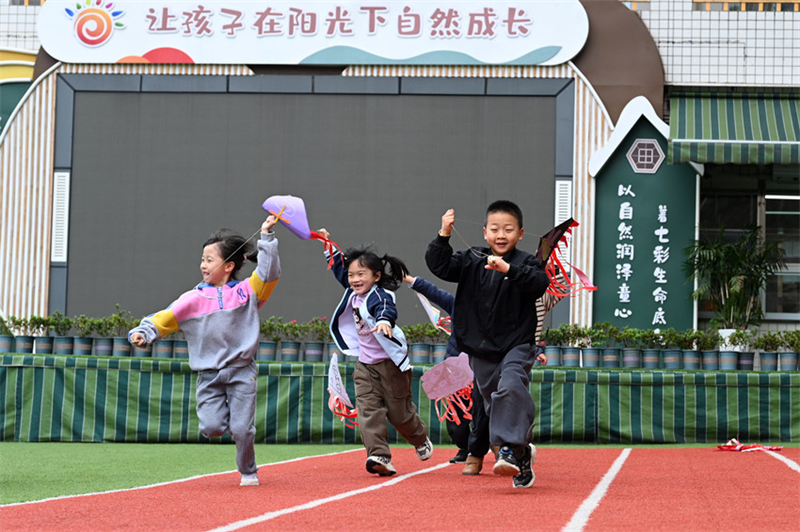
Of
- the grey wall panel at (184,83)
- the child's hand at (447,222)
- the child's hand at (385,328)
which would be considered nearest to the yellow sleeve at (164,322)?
the child's hand at (385,328)

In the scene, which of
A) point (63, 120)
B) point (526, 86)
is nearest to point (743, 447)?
point (526, 86)

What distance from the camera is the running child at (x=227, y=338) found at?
595cm

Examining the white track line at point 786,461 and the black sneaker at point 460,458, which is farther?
the black sneaker at point 460,458

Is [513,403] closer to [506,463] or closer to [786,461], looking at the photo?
[506,463]

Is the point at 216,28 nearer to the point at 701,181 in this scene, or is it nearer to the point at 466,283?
the point at 701,181

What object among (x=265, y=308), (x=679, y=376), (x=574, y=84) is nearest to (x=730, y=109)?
(x=574, y=84)

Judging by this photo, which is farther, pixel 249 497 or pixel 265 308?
pixel 265 308

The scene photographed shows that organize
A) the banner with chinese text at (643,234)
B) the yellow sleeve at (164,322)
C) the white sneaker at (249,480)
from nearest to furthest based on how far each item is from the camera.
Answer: the white sneaker at (249,480) → the yellow sleeve at (164,322) → the banner with chinese text at (643,234)

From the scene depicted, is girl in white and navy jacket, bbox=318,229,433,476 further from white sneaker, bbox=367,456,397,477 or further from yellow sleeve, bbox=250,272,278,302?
yellow sleeve, bbox=250,272,278,302

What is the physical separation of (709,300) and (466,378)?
8589 mm

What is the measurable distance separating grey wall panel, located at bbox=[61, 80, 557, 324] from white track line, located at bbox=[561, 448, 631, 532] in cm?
731

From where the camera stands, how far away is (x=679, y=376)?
10789mm

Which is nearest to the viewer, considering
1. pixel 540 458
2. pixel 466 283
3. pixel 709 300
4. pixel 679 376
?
pixel 466 283

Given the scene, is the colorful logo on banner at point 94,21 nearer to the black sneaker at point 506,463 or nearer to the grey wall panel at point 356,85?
the grey wall panel at point 356,85
